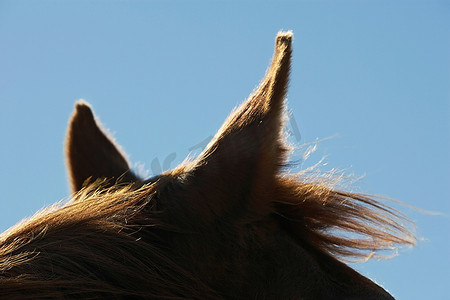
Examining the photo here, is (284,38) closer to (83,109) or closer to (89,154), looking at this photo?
(89,154)

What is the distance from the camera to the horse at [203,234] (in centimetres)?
176

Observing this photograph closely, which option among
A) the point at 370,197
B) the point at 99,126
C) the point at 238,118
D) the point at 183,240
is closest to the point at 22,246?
the point at 183,240

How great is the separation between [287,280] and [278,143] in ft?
1.36

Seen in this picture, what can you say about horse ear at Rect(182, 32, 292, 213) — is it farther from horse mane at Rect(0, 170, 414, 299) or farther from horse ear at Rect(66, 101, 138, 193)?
horse ear at Rect(66, 101, 138, 193)

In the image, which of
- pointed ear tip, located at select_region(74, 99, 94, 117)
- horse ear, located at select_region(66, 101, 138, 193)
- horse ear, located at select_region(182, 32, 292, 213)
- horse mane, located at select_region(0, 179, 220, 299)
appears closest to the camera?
horse mane, located at select_region(0, 179, 220, 299)

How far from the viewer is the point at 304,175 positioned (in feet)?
7.24

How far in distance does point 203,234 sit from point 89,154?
1101mm

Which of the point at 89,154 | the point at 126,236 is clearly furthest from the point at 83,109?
the point at 126,236

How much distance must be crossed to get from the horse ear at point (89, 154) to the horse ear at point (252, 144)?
899 millimetres

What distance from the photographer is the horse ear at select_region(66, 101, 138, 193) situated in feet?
9.07

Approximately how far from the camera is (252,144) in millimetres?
1835

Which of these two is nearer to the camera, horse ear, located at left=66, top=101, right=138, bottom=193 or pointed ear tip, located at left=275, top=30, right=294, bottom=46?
pointed ear tip, located at left=275, top=30, right=294, bottom=46

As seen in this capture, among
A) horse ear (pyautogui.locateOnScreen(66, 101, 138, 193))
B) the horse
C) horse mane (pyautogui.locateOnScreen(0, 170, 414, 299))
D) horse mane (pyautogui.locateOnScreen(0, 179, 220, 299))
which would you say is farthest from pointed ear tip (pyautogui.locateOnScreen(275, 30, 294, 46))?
horse ear (pyautogui.locateOnScreen(66, 101, 138, 193))

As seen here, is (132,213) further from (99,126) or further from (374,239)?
(99,126)
